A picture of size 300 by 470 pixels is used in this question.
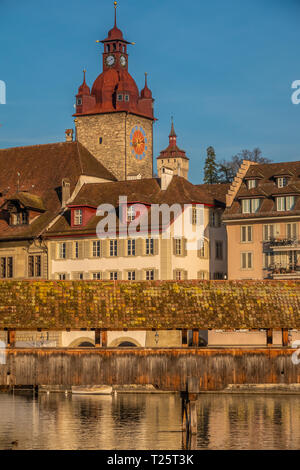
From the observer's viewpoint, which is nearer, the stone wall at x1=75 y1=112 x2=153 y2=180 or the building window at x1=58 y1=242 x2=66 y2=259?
the building window at x1=58 y1=242 x2=66 y2=259

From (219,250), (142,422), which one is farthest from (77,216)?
(142,422)

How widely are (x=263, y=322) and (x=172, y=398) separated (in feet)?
69.8

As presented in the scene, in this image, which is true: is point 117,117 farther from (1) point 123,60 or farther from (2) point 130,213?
(2) point 130,213

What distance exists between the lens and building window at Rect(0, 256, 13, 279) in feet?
242

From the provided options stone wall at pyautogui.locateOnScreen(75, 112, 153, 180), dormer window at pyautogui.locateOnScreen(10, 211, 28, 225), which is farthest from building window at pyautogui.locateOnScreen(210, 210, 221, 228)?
dormer window at pyautogui.locateOnScreen(10, 211, 28, 225)

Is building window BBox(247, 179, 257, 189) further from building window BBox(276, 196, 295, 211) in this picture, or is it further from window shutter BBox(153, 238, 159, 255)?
window shutter BBox(153, 238, 159, 255)

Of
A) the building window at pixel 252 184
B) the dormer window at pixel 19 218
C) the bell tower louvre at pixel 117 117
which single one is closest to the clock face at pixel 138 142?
the bell tower louvre at pixel 117 117

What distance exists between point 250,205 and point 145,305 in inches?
1206

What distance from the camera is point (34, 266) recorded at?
73062 millimetres

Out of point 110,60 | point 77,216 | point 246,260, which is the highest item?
point 110,60

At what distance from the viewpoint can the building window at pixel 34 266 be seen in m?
72.9

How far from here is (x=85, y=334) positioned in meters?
67.6

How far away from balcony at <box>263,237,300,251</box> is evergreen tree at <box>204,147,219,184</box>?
90.4ft
